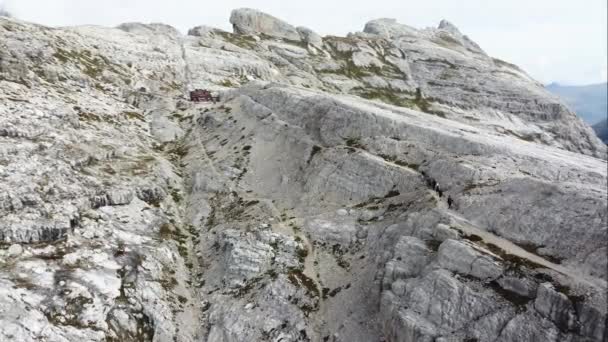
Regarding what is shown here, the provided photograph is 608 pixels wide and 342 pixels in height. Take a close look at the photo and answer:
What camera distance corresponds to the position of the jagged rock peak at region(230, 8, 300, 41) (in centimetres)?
17162

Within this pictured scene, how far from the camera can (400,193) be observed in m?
43.7

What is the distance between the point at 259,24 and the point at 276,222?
148 m

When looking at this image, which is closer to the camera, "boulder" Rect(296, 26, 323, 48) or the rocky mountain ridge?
the rocky mountain ridge

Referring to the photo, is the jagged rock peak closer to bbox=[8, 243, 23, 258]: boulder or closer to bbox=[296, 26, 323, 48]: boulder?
bbox=[296, 26, 323, 48]: boulder

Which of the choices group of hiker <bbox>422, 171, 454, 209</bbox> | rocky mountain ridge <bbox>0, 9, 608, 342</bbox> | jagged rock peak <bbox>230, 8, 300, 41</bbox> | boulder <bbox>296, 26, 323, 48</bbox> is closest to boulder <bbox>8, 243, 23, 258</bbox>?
rocky mountain ridge <bbox>0, 9, 608, 342</bbox>

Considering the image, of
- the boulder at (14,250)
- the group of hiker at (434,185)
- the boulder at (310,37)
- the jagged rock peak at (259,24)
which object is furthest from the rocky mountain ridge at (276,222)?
the jagged rock peak at (259,24)

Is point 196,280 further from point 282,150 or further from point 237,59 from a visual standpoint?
point 237,59

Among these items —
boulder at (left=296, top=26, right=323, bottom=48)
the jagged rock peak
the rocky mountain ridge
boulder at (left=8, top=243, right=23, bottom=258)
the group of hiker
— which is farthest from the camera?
boulder at (left=296, top=26, right=323, bottom=48)

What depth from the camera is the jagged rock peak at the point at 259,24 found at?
171625 millimetres

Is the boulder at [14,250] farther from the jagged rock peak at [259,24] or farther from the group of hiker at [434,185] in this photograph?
the jagged rock peak at [259,24]

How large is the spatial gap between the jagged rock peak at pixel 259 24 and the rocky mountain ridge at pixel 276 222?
106m

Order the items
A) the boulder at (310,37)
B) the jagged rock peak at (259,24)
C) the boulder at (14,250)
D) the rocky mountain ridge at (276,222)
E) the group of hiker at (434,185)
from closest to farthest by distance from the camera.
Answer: the rocky mountain ridge at (276,222) < the boulder at (14,250) < the group of hiker at (434,185) < the jagged rock peak at (259,24) < the boulder at (310,37)

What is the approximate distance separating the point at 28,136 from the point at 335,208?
36.3 metres

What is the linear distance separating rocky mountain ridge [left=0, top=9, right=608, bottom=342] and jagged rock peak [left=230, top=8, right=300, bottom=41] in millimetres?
106149
